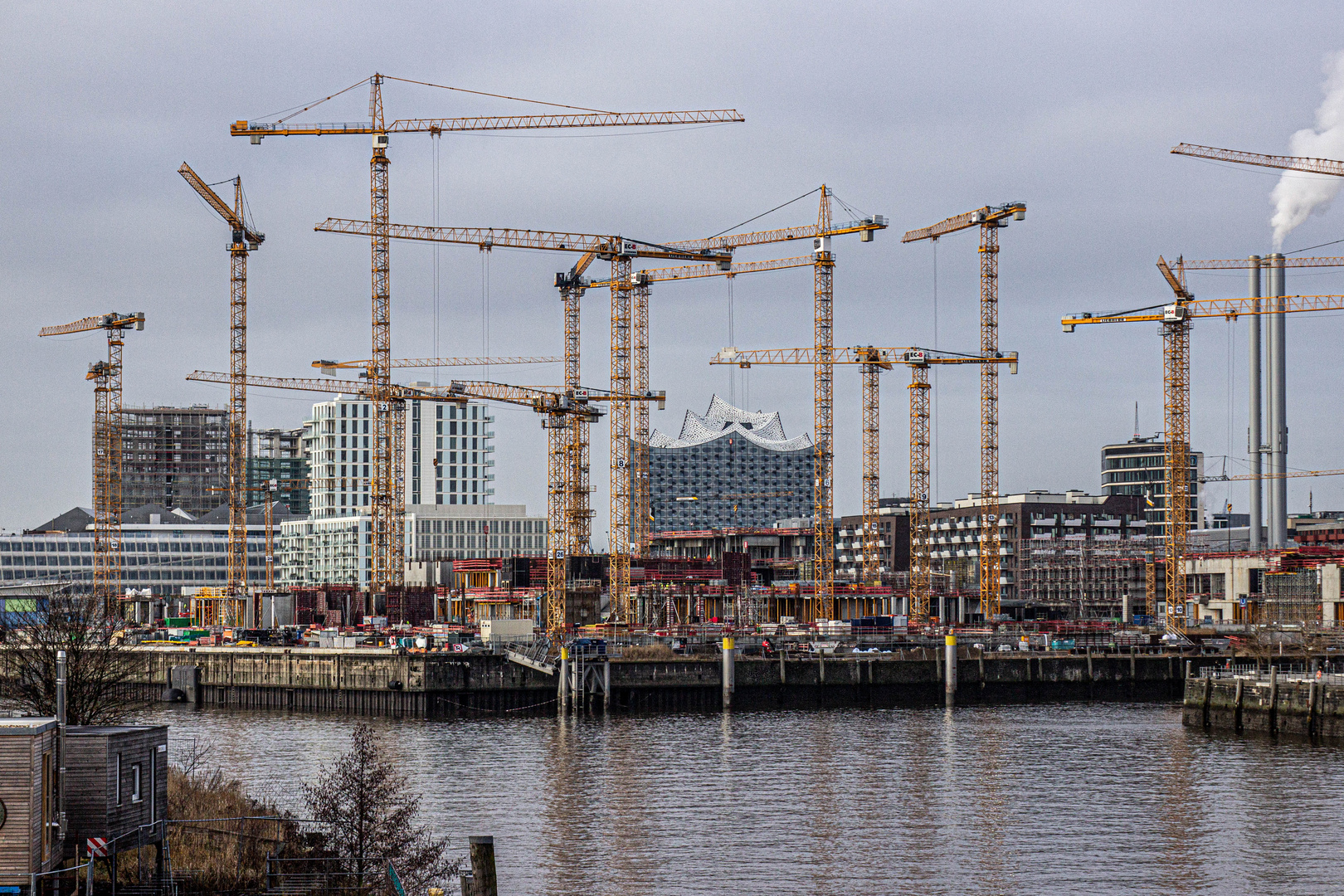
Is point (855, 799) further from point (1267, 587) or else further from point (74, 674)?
point (1267, 587)

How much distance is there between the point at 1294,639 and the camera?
118 m

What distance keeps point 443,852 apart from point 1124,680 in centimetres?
7303

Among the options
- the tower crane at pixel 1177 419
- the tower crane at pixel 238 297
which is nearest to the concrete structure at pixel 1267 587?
the tower crane at pixel 1177 419

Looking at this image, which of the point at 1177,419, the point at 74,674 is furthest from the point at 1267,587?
the point at 74,674

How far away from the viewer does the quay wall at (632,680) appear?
320ft

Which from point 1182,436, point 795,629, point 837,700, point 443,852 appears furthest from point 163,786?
Result: point 1182,436

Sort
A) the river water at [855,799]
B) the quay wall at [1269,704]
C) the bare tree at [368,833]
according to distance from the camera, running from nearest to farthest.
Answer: the bare tree at [368,833] < the river water at [855,799] < the quay wall at [1269,704]

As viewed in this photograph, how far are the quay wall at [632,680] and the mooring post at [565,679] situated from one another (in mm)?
777

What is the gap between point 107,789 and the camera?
3616 cm

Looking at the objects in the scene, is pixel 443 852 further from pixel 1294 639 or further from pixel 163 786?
pixel 1294 639

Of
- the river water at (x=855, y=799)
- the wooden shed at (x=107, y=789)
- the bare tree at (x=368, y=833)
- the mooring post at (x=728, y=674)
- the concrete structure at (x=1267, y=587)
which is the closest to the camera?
the wooden shed at (x=107, y=789)

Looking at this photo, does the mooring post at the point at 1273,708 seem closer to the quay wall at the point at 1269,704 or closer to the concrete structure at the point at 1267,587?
the quay wall at the point at 1269,704

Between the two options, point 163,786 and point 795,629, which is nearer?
point 163,786

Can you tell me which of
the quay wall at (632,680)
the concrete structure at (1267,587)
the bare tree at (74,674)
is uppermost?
the bare tree at (74,674)
